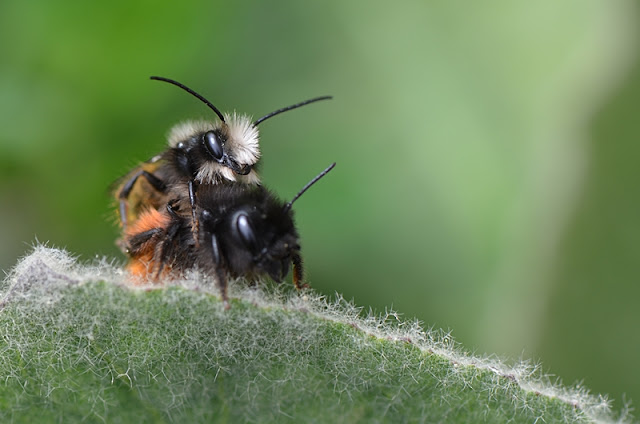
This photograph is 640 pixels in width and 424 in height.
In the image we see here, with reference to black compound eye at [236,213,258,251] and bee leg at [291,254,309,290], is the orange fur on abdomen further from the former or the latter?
bee leg at [291,254,309,290]

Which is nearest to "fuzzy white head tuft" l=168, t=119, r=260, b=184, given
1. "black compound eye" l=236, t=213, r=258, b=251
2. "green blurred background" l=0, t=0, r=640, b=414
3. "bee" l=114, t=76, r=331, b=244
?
"bee" l=114, t=76, r=331, b=244

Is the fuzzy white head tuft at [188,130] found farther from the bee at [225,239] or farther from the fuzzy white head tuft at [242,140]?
the bee at [225,239]

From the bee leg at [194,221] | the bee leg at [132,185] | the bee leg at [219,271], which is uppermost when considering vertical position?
the bee leg at [132,185]

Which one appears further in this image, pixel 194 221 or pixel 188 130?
pixel 188 130

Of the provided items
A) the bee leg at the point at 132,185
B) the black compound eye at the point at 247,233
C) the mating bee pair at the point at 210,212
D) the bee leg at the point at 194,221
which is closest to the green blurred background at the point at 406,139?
the bee leg at the point at 132,185

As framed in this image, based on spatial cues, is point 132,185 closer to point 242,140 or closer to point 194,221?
point 242,140

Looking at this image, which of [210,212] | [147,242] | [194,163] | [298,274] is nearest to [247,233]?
[210,212]

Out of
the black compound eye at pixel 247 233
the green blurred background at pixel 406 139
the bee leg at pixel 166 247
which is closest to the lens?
the black compound eye at pixel 247 233
